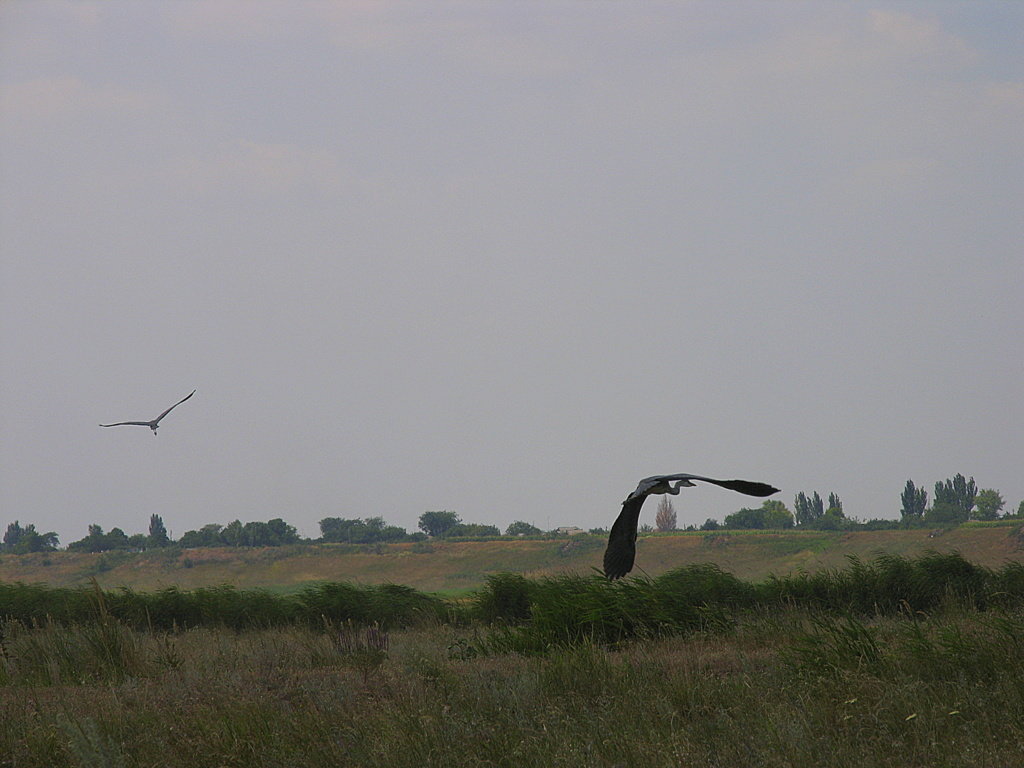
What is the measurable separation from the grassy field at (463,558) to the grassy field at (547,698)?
1983 inches

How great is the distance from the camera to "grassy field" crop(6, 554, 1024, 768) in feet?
19.5

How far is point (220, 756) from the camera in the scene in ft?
21.5

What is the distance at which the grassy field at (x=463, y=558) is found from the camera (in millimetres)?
64688

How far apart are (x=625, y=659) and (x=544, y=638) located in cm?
316

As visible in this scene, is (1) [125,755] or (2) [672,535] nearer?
(1) [125,755]

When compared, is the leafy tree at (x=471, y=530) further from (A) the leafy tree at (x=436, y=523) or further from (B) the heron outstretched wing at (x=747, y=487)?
(B) the heron outstretched wing at (x=747, y=487)

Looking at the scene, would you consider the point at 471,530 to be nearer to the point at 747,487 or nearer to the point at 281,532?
the point at 281,532

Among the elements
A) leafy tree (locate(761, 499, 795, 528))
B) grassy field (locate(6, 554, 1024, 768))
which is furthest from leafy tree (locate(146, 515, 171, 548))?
grassy field (locate(6, 554, 1024, 768))

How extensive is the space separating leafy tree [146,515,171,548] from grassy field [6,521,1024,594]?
500 inches

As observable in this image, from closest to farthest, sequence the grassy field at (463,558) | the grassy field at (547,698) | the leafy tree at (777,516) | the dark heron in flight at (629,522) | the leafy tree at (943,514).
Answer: the grassy field at (547,698) → the dark heron in flight at (629,522) → the grassy field at (463,558) → the leafy tree at (943,514) → the leafy tree at (777,516)

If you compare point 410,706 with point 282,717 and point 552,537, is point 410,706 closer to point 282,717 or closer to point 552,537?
→ point 282,717

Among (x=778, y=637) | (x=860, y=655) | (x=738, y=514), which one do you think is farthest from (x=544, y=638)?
(x=738, y=514)

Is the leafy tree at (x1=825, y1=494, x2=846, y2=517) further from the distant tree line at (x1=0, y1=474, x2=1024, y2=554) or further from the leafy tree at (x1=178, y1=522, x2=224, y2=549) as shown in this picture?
the leafy tree at (x1=178, y1=522, x2=224, y2=549)

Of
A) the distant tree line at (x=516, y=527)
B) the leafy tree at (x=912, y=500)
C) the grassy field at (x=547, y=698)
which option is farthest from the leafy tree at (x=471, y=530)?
the grassy field at (x=547, y=698)
